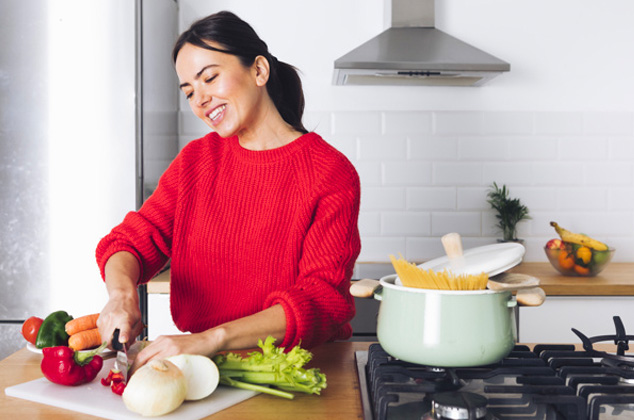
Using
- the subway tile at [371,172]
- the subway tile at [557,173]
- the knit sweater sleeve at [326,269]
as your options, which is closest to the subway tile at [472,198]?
the subway tile at [557,173]

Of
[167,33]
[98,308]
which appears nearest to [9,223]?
[98,308]

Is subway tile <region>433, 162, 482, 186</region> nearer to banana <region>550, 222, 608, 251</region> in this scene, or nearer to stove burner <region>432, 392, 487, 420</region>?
banana <region>550, 222, 608, 251</region>

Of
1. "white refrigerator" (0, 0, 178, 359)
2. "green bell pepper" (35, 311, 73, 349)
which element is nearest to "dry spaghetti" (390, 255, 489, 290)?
"green bell pepper" (35, 311, 73, 349)

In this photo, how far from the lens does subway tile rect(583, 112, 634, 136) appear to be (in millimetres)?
2764

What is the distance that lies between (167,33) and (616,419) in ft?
7.64

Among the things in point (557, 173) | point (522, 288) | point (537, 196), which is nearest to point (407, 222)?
point (537, 196)

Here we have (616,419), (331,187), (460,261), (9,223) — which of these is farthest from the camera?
(9,223)

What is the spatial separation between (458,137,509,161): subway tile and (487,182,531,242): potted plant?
0.47 ft

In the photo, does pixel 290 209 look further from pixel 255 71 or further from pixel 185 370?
pixel 185 370

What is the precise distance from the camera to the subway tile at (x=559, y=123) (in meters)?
2.77

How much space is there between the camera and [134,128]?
2.29 m

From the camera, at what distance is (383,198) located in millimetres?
2793

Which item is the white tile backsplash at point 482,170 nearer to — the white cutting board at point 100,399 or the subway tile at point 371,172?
the subway tile at point 371,172

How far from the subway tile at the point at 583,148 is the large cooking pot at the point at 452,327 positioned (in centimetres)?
204
